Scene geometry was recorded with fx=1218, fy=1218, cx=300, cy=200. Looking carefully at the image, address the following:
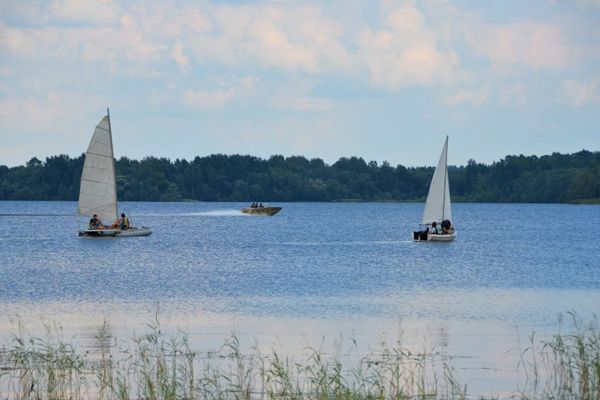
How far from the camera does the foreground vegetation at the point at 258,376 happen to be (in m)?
21.0

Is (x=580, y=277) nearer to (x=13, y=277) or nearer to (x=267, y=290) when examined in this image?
(x=267, y=290)

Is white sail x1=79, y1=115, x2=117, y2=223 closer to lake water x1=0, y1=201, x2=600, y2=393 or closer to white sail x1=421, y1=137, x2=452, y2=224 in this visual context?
lake water x1=0, y1=201, x2=600, y2=393

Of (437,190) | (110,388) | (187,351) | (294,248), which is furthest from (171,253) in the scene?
(110,388)

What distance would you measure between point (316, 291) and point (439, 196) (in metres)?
33.8

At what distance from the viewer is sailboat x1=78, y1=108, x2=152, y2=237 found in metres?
83.1

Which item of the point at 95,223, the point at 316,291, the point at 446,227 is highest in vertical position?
the point at 95,223

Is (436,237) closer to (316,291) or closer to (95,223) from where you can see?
(95,223)

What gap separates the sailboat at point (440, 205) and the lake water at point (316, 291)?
1.40 meters

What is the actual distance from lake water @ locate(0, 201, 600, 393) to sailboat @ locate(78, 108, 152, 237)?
2169 millimetres

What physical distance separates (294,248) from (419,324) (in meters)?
48.2

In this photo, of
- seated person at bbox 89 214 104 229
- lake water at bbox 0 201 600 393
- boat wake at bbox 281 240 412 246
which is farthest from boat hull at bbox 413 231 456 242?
seated person at bbox 89 214 104 229

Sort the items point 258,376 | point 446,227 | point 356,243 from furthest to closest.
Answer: point 356,243
point 446,227
point 258,376

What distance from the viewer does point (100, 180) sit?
83.5 meters

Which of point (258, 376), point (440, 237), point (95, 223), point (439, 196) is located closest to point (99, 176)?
point (95, 223)
